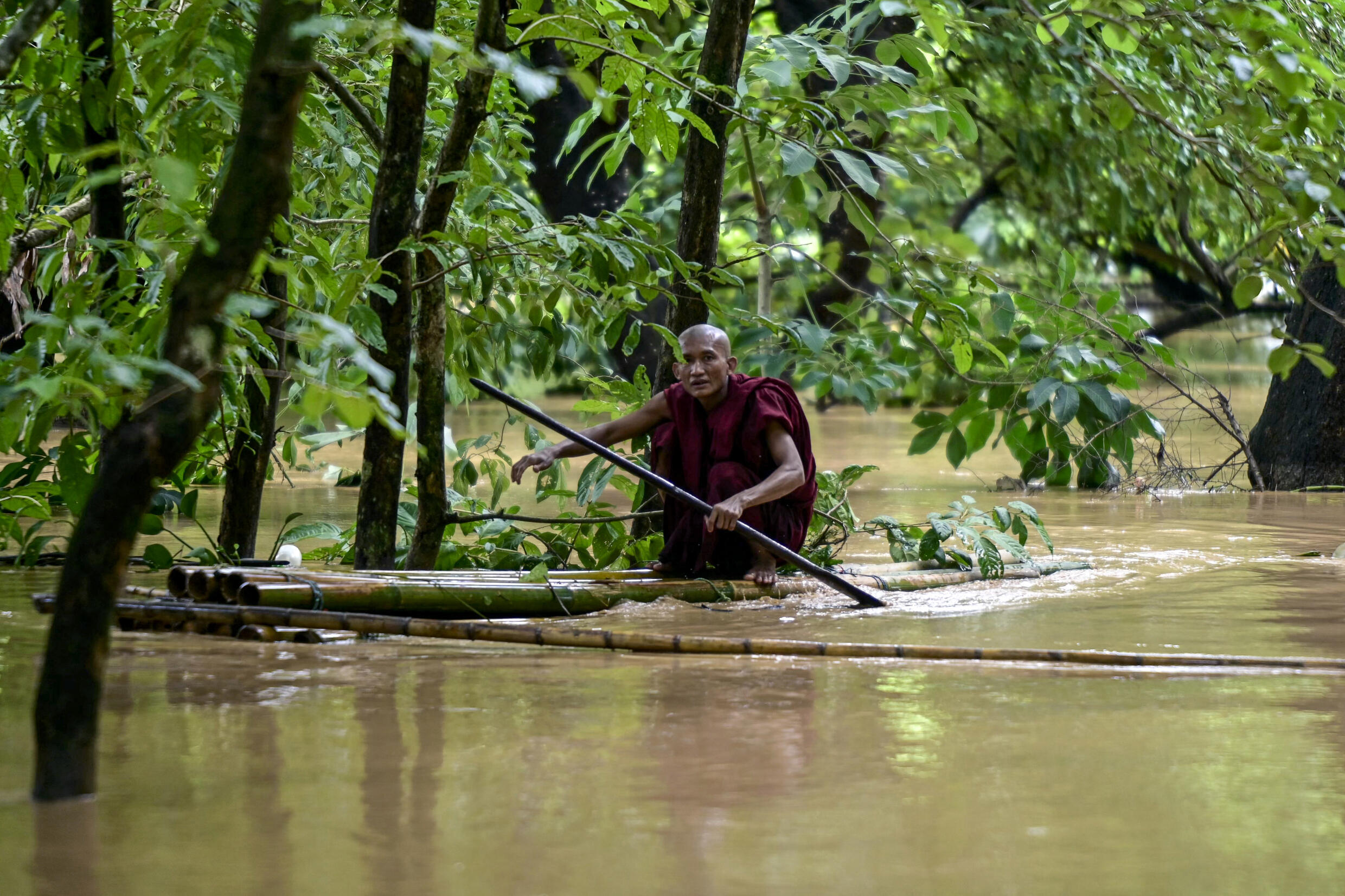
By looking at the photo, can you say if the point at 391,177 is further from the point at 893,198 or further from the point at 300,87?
the point at 893,198

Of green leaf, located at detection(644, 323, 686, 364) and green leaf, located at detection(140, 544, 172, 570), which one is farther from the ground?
green leaf, located at detection(644, 323, 686, 364)

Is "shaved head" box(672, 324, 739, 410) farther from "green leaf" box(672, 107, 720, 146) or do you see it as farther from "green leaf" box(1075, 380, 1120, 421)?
"green leaf" box(1075, 380, 1120, 421)

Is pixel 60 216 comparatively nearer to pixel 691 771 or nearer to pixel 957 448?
pixel 691 771

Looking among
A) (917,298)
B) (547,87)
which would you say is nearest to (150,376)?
(547,87)

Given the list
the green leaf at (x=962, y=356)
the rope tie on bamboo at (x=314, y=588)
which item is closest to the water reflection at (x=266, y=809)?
the rope tie on bamboo at (x=314, y=588)

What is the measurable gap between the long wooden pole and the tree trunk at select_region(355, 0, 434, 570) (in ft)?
1.12

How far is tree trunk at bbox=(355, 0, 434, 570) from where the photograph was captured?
425 cm

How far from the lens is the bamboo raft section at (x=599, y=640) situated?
3.57 metres

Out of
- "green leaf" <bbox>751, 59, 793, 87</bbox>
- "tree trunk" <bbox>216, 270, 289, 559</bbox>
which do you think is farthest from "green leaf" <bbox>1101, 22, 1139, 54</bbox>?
"tree trunk" <bbox>216, 270, 289, 559</bbox>

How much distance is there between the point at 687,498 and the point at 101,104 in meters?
2.13

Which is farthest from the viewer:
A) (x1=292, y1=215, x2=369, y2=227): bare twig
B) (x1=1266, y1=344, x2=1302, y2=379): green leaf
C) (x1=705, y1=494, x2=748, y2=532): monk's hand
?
(x1=292, y1=215, x2=369, y2=227): bare twig

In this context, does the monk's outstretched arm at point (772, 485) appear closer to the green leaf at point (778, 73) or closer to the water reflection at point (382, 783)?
the green leaf at point (778, 73)

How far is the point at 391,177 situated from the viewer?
14.2ft

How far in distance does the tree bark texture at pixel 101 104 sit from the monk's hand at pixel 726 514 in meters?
2.01
